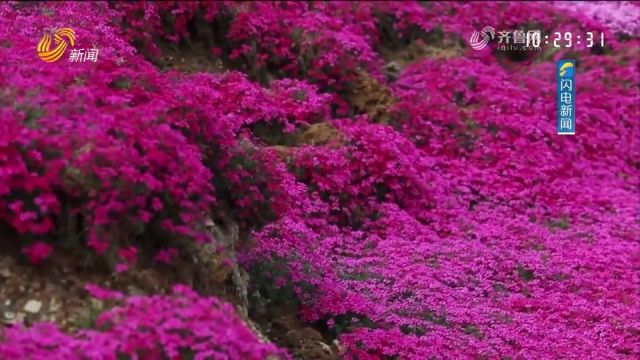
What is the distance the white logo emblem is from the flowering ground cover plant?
0.52ft

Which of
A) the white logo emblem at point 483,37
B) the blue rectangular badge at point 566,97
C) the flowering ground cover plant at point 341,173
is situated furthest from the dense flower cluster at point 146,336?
the white logo emblem at point 483,37

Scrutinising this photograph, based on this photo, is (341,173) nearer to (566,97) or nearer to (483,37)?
(566,97)

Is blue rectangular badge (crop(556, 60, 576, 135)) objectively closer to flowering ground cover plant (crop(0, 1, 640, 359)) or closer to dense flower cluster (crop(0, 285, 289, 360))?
flowering ground cover plant (crop(0, 1, 640, 359))

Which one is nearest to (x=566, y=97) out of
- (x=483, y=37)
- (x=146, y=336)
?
(x=483, y=37)

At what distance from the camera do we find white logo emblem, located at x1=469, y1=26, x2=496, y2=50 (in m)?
12.3

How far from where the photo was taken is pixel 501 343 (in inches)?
266

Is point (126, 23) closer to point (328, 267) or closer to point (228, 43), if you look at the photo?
point (228, 43)

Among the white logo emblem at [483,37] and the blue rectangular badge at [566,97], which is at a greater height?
the white logo emblem at [483,37]

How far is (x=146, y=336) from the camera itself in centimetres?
447

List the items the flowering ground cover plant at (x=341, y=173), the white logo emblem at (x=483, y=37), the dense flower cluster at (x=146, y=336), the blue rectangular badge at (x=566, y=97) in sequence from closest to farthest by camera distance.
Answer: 1. the dense flower cluster at (x=146, y=336)
2. the flowering ground cover plant at (x=341, y=173)
3. the blue rectangular badge at (x=566, y=97)
4. the white logo emblem at (x=483, y=37)

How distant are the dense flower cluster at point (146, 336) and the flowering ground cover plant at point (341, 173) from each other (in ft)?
0.04

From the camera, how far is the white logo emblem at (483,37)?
12312 mm

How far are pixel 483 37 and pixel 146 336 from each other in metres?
9.31

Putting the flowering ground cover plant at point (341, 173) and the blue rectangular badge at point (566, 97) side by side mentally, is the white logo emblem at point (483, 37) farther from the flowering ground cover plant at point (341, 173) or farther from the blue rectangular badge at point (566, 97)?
the blue rectangular badge at point (566, 97)
